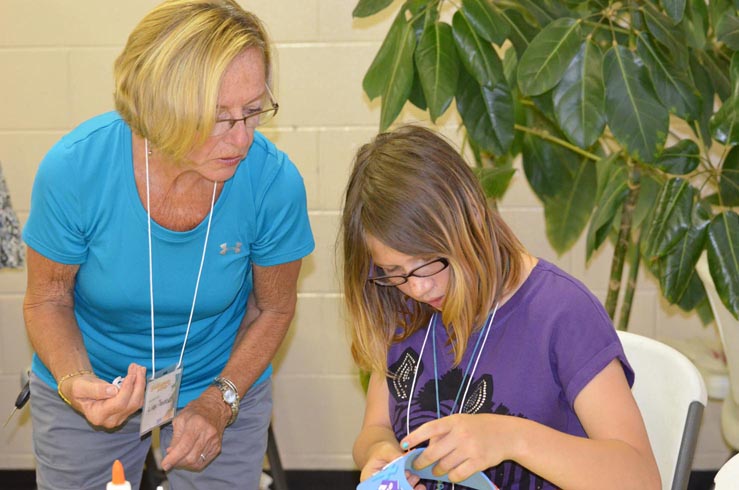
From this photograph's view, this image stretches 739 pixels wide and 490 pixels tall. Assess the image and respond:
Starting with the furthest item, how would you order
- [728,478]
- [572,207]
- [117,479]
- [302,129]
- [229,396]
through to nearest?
[302,129] → [572,207] → [229,396] → [728,478] → [117,479]

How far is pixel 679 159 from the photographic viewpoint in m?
2.23

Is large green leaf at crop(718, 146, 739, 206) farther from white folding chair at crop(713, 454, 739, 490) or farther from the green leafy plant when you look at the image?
white folding chair at crop(713, 454, 739, 490)

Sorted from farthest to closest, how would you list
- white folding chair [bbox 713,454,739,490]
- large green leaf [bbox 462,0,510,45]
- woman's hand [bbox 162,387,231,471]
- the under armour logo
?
large green leaf [bbox 462,0,510,45] → the under armour logo → woman's hand [bbox 162,387,231,471] → white folding chair [bbox 713,454,739,490]

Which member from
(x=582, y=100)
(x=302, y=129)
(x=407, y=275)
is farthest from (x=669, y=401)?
(x=302, y=129)

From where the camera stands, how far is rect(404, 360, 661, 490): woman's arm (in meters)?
1.26

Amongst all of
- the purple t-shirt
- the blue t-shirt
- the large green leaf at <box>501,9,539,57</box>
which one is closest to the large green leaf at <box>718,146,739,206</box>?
the large green leaf at <box>501,9,539,57</box>

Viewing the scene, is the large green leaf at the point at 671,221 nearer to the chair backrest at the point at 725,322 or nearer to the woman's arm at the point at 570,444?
the chair backrest at the point at 725,322

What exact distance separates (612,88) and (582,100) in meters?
0.08

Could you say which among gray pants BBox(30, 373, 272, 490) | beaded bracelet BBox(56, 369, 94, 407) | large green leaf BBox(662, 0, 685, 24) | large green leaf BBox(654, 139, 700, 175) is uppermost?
large green leaf BBox(662, 0, 685, 24)

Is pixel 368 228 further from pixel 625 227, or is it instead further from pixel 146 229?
pixel 625 227

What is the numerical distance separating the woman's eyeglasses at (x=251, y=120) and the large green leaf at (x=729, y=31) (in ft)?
3.33

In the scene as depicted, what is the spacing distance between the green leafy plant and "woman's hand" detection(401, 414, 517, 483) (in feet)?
3.32

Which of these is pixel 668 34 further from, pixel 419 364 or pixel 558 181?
pixel 419 364

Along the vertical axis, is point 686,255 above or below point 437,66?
below
